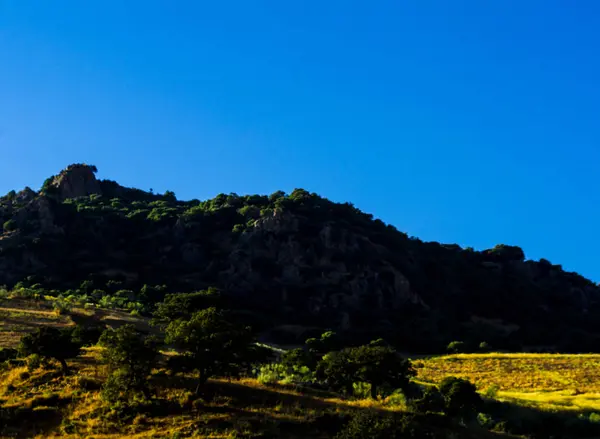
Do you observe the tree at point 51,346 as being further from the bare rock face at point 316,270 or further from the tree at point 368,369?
the bare rock face at point 316,270

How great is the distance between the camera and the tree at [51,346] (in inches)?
1362

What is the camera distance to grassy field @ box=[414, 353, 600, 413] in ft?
158

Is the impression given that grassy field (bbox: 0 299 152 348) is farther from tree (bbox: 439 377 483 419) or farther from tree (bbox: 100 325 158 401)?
tree (bbox: 439 377 483 419)

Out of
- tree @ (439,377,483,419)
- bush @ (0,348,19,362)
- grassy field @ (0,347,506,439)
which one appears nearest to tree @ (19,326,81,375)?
grassy field @ (0,347,506,439)

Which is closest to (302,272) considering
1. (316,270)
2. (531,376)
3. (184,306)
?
(316,270)

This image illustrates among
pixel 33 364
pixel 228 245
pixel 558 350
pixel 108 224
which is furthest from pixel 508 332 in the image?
pixel 33 364

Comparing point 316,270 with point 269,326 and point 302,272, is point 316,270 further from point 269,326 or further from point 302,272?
point 269,326

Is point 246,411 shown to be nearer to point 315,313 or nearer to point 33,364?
point 33,364

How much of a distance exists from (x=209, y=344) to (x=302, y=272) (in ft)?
320

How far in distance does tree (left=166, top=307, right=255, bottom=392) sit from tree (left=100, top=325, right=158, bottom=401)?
2.02 meters

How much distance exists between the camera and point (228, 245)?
140 meters

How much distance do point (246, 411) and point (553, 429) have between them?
23.5 m

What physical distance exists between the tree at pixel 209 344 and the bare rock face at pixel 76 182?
157 meters

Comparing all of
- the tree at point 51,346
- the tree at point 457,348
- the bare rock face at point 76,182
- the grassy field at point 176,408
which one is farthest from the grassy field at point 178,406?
the bare rock face at point 76,182
